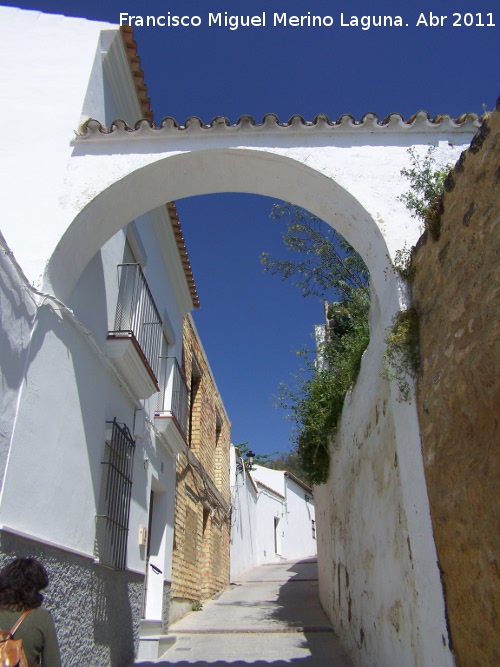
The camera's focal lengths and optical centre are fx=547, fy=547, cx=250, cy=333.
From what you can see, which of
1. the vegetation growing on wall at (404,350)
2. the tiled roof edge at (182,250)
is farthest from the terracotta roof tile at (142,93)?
the vegetation growing on wall at (404,350)

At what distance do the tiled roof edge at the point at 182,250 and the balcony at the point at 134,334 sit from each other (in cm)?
171

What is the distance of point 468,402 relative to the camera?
98.5 inches

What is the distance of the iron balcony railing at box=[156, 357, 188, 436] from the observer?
24.5 feet

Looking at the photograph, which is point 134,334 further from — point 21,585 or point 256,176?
point 21,585

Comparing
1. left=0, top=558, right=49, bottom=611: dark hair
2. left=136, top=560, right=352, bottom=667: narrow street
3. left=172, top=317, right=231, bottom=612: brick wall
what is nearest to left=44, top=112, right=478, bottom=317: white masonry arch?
left=0, top=558, right=49, bottom=611: dark hair

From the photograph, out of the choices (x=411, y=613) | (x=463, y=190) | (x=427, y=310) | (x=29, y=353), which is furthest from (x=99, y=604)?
(x=463, y=190)

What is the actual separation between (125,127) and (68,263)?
49.3 inches

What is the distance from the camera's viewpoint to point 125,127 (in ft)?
15.0

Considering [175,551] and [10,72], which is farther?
[175,551]

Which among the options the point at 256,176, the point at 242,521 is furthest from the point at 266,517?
the point at 256,176

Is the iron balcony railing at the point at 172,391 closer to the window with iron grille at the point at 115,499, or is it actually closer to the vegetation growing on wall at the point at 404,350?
the window with iron grille at the point at 115,499

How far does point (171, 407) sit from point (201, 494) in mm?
3092

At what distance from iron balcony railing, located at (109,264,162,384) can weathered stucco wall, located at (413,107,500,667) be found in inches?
127

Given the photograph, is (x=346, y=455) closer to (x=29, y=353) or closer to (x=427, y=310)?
(x=427, y=310)
